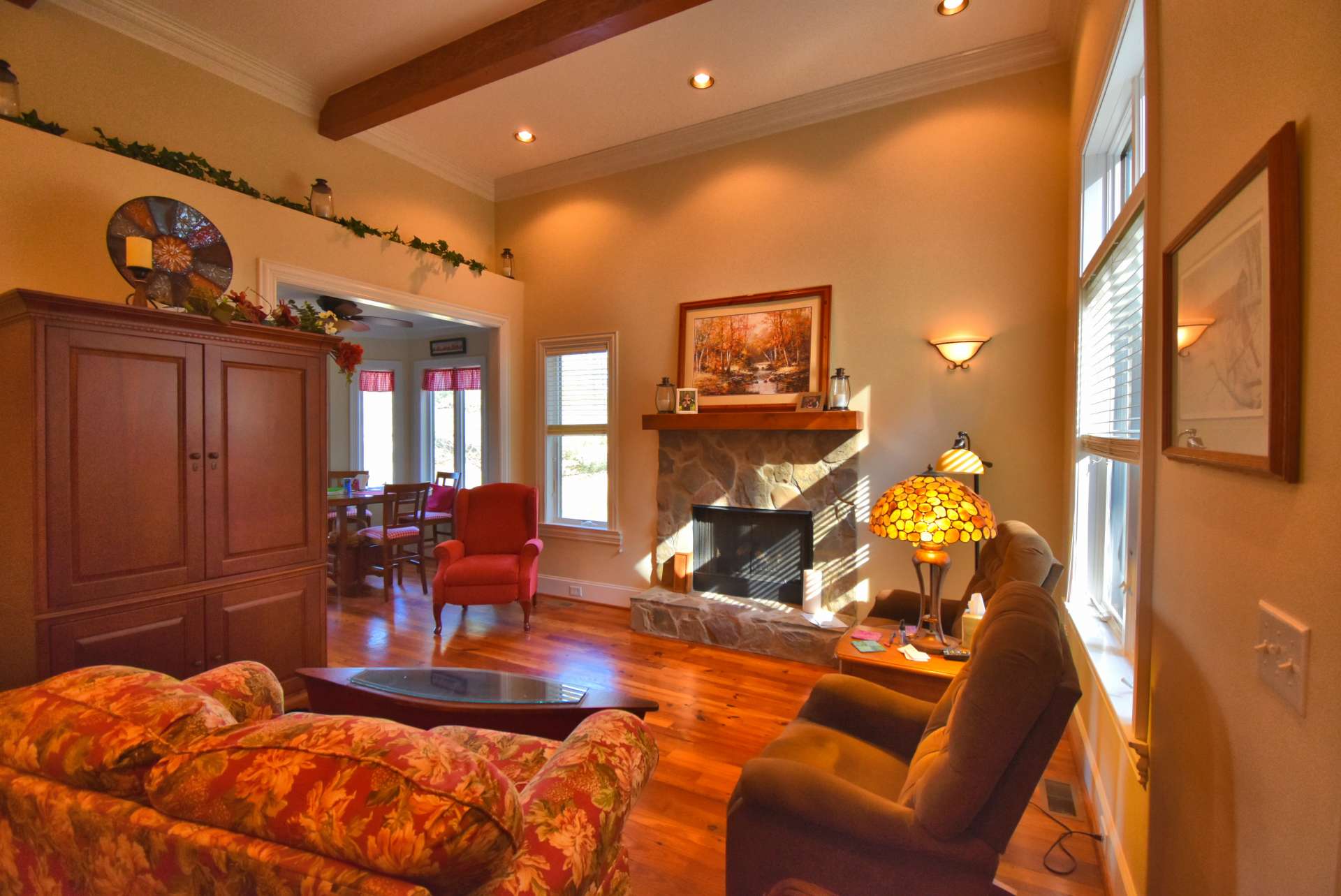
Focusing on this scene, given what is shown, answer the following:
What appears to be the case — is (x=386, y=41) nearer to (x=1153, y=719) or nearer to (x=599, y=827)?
(x=599, y=827)

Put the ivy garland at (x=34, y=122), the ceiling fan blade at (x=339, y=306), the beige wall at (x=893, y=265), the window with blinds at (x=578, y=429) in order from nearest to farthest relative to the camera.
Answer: the ivy garland at (x=34, y=122), the beige wall at (x=893, y=265), the ceiling fan blade at (x=339, y=306), the window with blinds at (x=578, y=429)

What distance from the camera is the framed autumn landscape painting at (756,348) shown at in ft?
13.3

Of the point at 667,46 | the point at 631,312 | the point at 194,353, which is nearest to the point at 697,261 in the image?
the point at 631,312

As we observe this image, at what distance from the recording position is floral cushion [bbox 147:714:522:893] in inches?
30.0

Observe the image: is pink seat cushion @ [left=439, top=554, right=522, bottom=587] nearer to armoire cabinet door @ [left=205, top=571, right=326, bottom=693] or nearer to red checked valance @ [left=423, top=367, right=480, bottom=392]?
armoire cabinet door @ [left=205, top=571, right=326, bottom=693]

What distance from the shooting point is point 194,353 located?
8.23ft

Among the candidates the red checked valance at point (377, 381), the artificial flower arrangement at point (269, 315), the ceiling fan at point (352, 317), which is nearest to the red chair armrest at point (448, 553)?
the artificial flower arrangement at point (269, 315)

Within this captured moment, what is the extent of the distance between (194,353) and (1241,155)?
3400 mm

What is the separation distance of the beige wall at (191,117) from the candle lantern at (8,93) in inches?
10.3

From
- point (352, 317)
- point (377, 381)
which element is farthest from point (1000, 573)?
point (377, 381)

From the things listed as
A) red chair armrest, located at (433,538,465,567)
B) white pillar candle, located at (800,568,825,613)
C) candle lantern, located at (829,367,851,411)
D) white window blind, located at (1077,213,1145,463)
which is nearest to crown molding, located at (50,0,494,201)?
red chair armrest, located at (433,538,465,567)

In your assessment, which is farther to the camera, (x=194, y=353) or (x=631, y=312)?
(x=631, y=312)

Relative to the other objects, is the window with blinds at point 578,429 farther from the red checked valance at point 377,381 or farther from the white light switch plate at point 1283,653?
the white light switch plate at point 1283,653

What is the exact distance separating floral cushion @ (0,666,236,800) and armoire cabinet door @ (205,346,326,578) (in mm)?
1811
